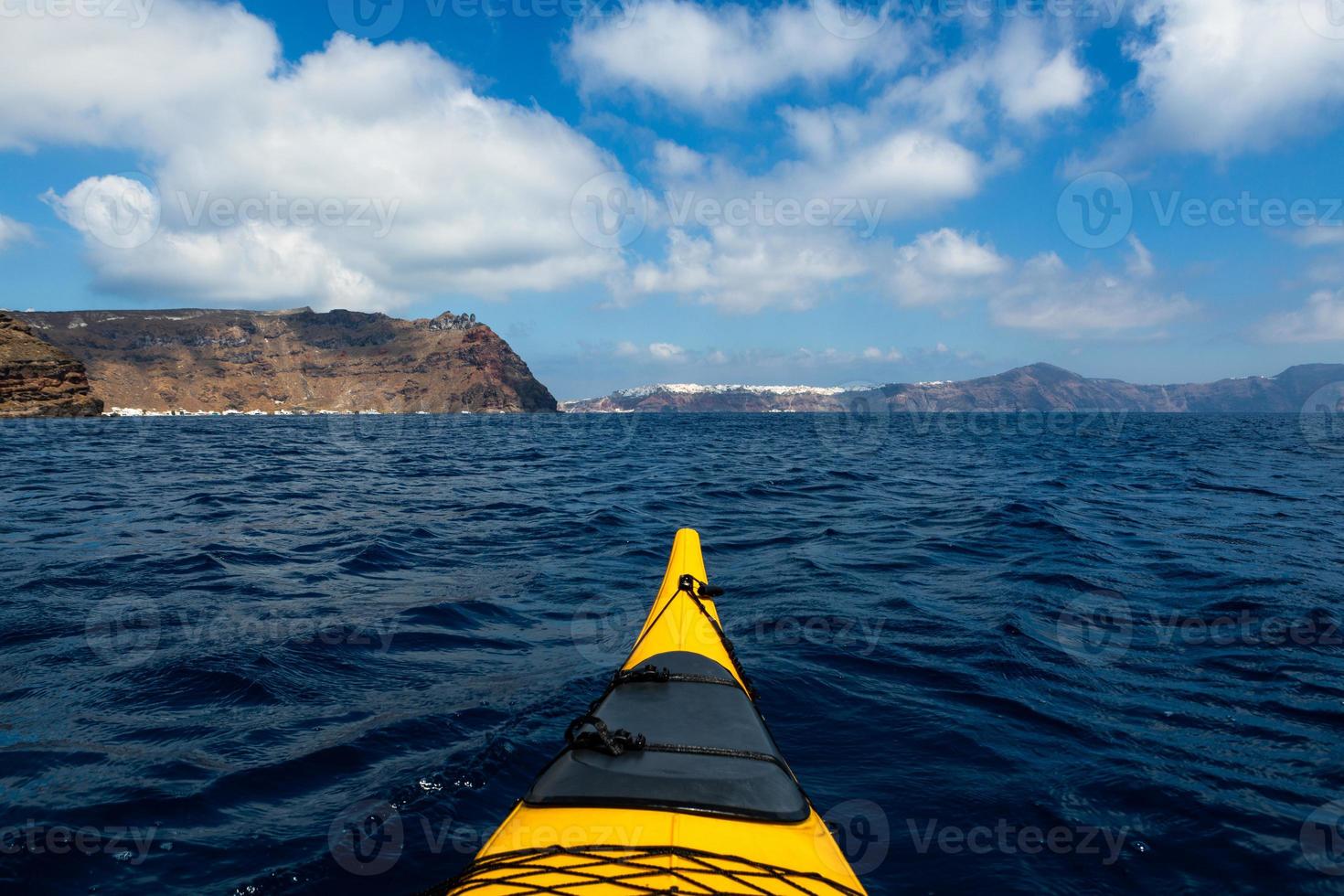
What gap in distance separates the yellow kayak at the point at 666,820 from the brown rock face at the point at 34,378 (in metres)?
99.7

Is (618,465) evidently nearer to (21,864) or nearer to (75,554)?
(75,554)

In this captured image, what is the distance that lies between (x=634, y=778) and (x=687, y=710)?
0.91 meters

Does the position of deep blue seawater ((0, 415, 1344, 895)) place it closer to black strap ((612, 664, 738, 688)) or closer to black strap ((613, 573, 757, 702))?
black strap ((613, 573, 757, 702))

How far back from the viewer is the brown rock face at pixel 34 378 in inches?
2810

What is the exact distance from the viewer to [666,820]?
2.76 metres

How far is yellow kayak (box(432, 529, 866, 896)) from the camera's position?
2475 mm

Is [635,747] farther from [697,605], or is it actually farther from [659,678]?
[697,605]

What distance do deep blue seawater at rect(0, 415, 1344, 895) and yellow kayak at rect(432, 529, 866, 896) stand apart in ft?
3.61

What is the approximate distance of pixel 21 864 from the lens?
3385 millimetres

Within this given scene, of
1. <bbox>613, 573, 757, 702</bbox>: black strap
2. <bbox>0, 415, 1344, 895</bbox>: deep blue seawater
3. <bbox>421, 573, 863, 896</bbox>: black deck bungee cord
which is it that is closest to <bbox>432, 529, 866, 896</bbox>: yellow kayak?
<bbox>421, 573, 863, 896</bbox>: black deck bungee cord

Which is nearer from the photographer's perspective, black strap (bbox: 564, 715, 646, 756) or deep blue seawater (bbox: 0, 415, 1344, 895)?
black strap (bbox: 564, 715, 646, 756)

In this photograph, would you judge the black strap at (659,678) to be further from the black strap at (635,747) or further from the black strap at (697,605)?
the black strap at (635,747)

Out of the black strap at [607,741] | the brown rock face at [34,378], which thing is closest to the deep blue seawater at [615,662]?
the black strap at [607,741]

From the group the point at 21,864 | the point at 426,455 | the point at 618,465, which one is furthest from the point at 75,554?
the point at 426,455
